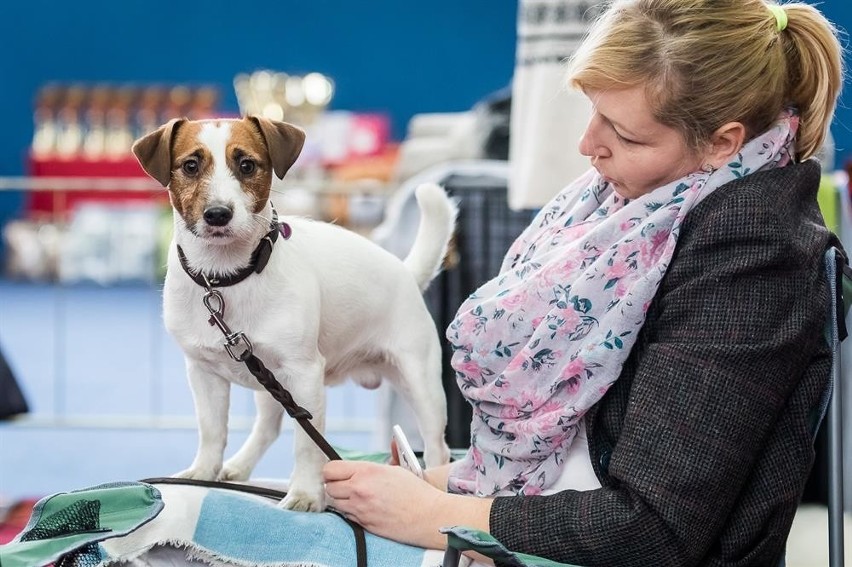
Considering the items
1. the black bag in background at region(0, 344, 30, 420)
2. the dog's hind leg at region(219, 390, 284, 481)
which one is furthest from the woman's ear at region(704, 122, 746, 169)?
the black bag in background at region(0, 344, 30, 420)

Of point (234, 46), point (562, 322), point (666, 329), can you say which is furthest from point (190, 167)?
point (234, 46)

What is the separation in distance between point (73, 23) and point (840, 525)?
9272 mm

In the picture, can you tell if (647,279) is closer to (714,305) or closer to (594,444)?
(714,305)

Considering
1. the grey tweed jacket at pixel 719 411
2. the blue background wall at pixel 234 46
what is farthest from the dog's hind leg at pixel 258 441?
the blue background wall at pixel 234 46

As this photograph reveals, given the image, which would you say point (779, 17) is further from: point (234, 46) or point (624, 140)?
point (234, 46)

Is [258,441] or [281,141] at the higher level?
[281,141]

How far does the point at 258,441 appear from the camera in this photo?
4.93 feet

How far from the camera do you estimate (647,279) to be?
43.4 inches

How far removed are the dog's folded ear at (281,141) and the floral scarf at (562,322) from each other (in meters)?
0.29

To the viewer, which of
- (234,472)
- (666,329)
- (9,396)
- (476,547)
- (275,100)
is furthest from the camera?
(275,100)

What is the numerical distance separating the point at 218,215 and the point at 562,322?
16.0 inches

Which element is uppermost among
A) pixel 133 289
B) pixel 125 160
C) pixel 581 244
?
pixel 581 244

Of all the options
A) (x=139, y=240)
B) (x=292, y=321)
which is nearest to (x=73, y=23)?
(x=139, y=240)

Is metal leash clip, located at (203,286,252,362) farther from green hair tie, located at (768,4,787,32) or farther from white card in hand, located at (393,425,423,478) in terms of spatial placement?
green hair tie, located at (768,4,787,32)
